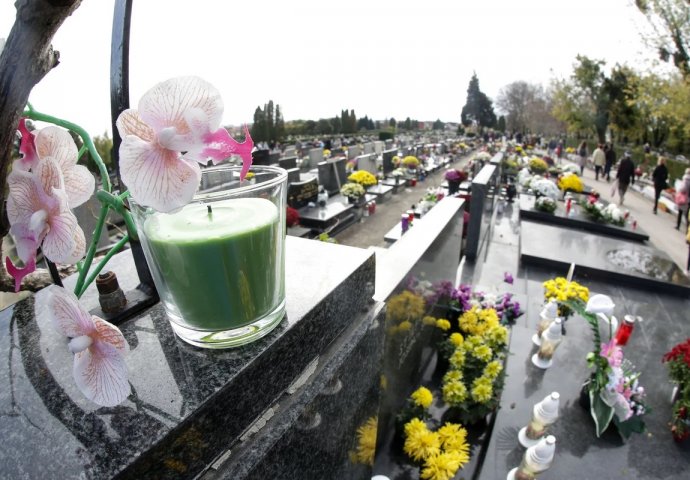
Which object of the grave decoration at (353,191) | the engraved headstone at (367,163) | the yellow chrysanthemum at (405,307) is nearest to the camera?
the yellow chrysanthemum at (405,307)

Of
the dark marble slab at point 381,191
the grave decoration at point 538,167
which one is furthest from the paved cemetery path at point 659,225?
the dark marble slab at point 381,191

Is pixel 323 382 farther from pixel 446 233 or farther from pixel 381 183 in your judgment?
pixel 381 183

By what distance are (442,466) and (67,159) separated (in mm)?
2490

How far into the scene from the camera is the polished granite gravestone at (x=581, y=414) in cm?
275

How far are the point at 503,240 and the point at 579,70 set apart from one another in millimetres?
32460

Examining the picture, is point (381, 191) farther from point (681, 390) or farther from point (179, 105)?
point (179, 105)

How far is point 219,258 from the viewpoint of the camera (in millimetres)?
771

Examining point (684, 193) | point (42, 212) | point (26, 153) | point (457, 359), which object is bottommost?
point (457, 359)

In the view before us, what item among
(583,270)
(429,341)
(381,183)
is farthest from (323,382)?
(381,183)

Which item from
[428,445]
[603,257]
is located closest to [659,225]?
[603,257]

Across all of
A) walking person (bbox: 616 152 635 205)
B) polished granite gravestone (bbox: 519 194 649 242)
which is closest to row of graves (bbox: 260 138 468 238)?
polished granite gravestone (bbox: 519 194 649 242)

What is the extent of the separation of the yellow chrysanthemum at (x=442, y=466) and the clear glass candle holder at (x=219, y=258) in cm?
188

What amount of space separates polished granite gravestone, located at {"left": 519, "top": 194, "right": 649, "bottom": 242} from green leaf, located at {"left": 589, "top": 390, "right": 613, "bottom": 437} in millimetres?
6897

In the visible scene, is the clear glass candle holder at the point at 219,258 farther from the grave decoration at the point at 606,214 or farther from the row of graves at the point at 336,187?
the grave decoration at the point at 606,214
